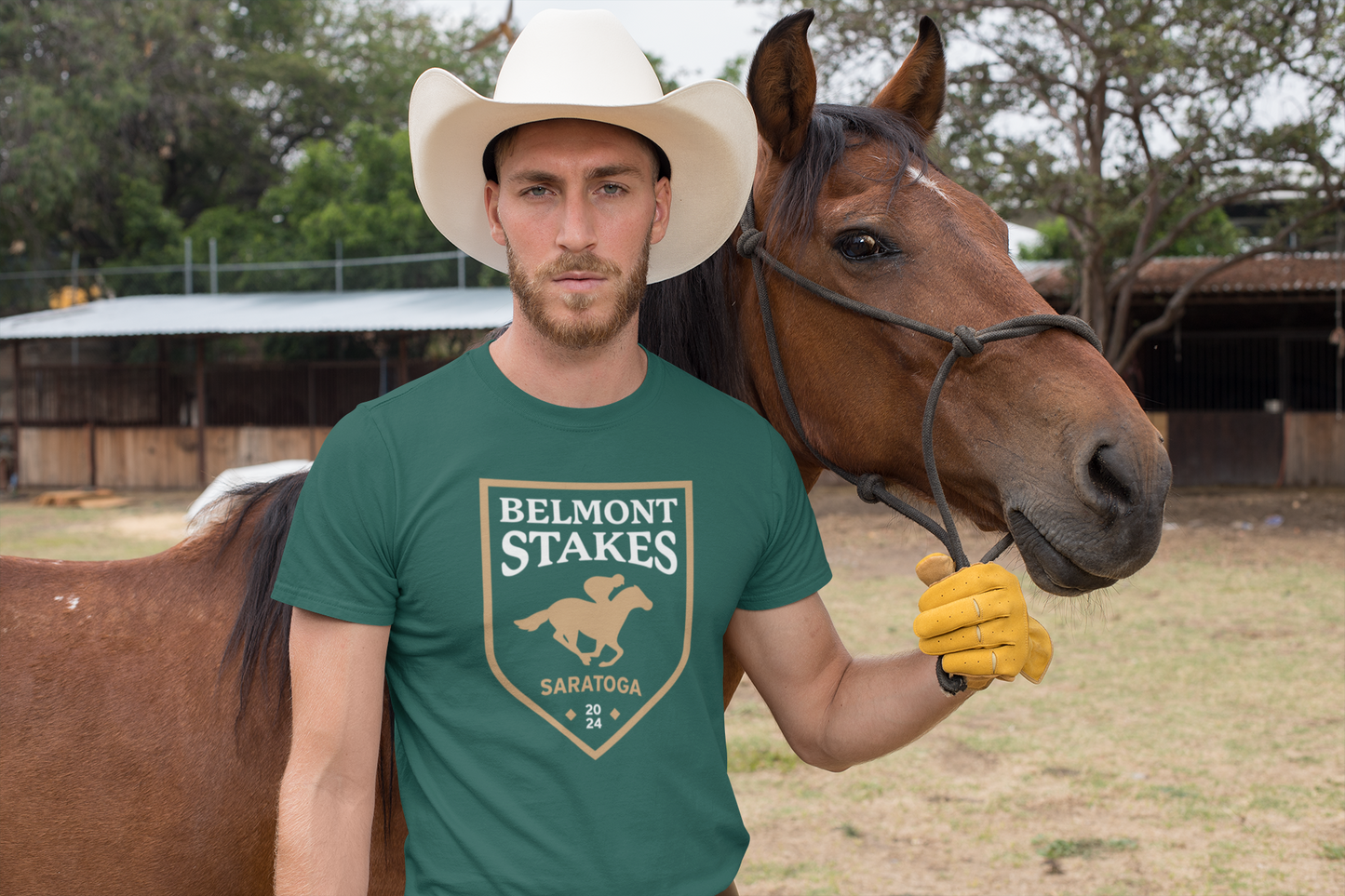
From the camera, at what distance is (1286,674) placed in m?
6.20

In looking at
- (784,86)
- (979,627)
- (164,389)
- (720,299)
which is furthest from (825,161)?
(164,389)

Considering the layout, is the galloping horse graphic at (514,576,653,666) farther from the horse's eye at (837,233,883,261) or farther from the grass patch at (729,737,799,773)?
the grass patch at (729,737,799,773)

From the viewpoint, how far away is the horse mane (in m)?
1.88

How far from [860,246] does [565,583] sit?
0.84 meters

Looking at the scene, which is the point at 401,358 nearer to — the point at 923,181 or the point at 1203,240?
the point at 1203,240

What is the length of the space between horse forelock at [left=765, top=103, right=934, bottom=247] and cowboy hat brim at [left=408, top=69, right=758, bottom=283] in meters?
0.09

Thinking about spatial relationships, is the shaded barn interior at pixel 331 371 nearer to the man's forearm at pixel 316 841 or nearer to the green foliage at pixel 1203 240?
the green foliage at pixel 1203 240

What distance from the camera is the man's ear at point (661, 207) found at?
1.65 m

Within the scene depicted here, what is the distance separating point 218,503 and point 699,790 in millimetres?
1254

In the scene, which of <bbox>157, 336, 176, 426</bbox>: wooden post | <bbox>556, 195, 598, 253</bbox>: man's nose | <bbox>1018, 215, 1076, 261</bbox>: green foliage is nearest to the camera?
<bbox>556, 195, 598, 253</bbox>: man's nose

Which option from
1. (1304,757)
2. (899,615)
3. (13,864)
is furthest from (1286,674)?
(13,864)

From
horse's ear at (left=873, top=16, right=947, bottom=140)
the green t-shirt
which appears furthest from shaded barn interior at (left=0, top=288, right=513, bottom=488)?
the green t-shirt

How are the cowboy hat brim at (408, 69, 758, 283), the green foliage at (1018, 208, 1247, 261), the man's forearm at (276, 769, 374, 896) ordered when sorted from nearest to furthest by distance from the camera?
the man's forearm at (276, 769, 374, 896) → the cowboy hat brim at (408, 69, 758, 283) → the green foliage at (1018, 208, 1247, 261)

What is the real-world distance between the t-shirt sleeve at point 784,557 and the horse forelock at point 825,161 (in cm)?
47
